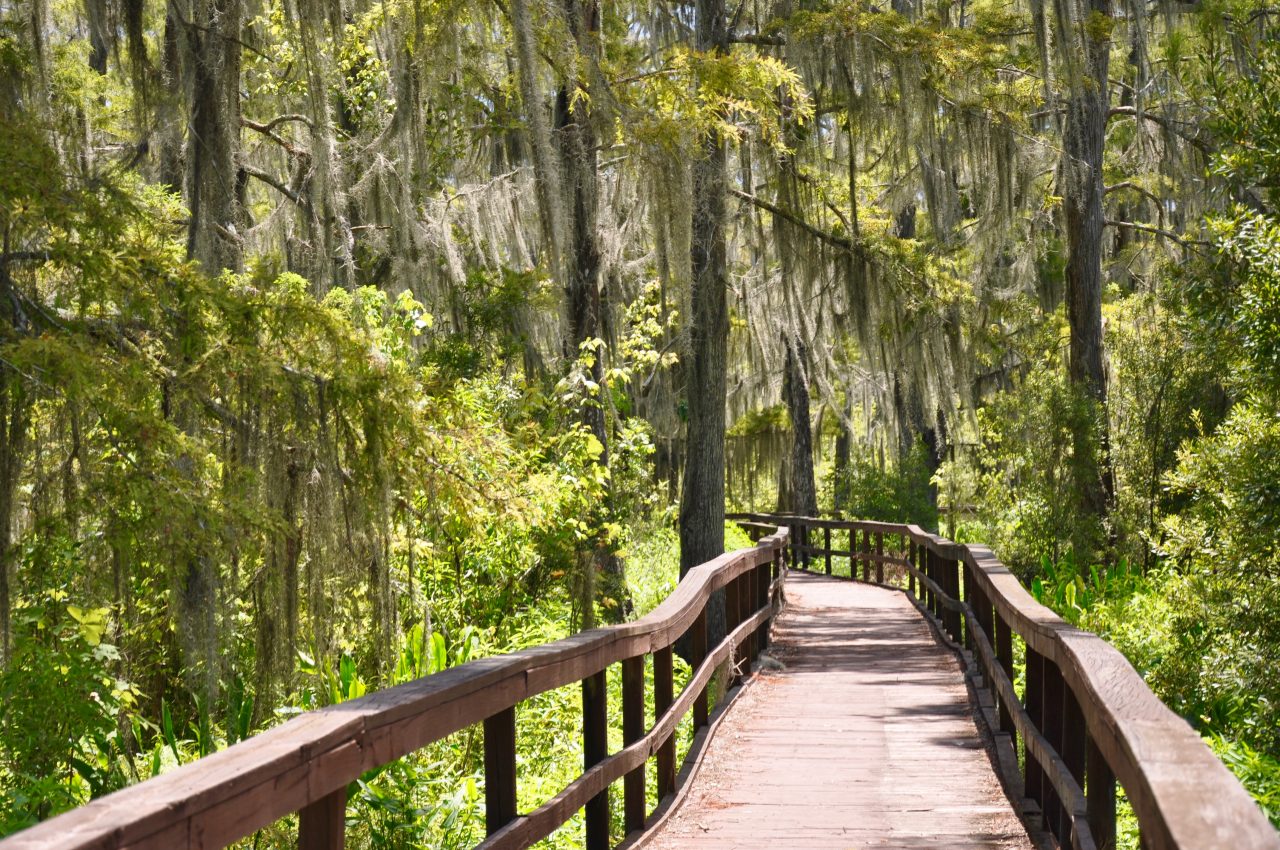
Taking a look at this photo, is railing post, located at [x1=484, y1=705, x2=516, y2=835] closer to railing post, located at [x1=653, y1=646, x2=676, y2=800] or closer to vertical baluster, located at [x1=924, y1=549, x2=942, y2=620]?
railing post, located at [x1=653, y1=646, x2=676, y2=800]

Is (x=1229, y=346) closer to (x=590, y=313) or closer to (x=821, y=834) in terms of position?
(x=821, y=834)

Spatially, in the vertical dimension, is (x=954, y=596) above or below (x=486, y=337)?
below

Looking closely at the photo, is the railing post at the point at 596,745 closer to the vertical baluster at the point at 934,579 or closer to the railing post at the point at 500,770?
the railing post at the point at 500,770

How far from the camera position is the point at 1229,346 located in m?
8.25

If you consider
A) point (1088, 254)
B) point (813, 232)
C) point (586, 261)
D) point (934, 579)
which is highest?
point (1088, 254)

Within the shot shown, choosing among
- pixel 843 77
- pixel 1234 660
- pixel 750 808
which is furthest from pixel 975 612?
pixel 843 77

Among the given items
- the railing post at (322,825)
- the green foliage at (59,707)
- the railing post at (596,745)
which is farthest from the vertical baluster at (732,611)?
the railing post at (322,825)

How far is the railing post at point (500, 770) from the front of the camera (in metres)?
3.58

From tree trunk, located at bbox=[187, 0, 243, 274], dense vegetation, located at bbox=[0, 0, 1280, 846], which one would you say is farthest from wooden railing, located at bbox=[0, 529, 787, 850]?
tree trunk, located at bbox=[187, 0, 243, 274]

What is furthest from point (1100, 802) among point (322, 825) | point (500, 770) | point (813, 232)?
point (813, 232)

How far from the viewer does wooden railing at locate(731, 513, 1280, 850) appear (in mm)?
1994

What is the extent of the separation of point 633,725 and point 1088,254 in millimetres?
12854

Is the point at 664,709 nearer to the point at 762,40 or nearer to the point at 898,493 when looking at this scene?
the point at 762,40

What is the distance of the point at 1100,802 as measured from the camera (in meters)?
3.60
